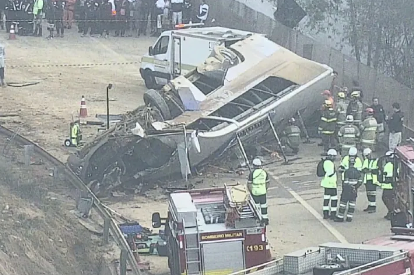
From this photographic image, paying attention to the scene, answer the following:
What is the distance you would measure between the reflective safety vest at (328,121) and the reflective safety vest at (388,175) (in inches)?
201

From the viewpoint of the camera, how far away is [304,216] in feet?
62.5

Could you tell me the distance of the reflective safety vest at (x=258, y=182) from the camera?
1762cm

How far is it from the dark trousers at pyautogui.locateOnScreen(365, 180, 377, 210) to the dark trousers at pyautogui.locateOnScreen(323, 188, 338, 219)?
668 millimetres

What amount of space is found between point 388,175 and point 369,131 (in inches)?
172

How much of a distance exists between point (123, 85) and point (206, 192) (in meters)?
14.7

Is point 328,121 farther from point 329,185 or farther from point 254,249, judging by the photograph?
point 254,249

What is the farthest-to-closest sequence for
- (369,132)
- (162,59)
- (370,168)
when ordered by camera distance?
(162,59) → (369,132) → (370,168)

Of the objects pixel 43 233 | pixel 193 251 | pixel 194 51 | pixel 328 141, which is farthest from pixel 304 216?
pixel 194 51

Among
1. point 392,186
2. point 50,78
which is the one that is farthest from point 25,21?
point 392,186

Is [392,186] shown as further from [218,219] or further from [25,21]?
[25,21]

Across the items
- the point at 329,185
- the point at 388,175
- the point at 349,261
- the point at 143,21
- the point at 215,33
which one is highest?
the point at 215,33

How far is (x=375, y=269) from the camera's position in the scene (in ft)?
38.0

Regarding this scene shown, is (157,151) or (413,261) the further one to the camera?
(157,151)

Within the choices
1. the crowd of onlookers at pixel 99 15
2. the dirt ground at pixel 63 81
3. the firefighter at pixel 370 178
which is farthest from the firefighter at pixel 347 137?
the crowd of onlookers at pixel 99 15
